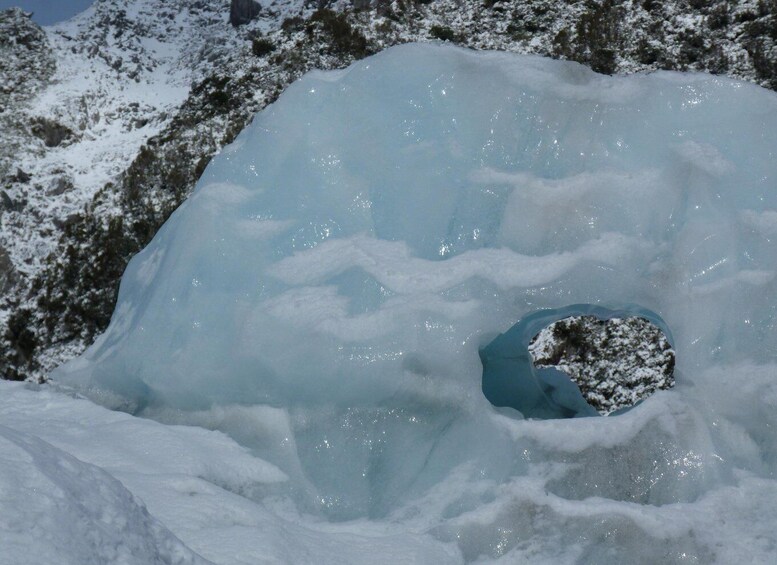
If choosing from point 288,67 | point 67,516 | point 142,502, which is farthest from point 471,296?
point 288,67

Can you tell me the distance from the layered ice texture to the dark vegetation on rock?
4.09 meters

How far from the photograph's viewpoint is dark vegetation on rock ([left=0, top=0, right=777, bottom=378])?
677 centimetres

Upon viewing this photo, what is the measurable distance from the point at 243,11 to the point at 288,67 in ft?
19.7

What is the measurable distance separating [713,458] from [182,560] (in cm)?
164

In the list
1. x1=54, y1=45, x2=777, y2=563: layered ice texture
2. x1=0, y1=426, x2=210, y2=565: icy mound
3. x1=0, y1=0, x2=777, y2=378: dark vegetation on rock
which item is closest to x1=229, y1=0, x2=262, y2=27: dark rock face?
x1=0, y1=0, x2=777, y2=378: dark vegetation on rock

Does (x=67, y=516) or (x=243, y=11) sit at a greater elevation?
(x=67, y=516)

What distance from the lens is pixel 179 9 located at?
45.7ft

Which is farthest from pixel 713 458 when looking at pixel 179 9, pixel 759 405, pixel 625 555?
pixel 179 9

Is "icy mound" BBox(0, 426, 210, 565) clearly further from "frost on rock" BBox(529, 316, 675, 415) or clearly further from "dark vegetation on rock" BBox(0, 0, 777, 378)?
"dark vegetation on rock" BBox(0, 0, 777, 378)

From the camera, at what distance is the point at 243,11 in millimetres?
12906

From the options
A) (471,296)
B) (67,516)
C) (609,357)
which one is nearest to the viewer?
(67,516)

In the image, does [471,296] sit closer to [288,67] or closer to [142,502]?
[142,502]

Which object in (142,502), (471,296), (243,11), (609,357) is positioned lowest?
(609,357)

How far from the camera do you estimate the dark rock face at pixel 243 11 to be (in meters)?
12.8
